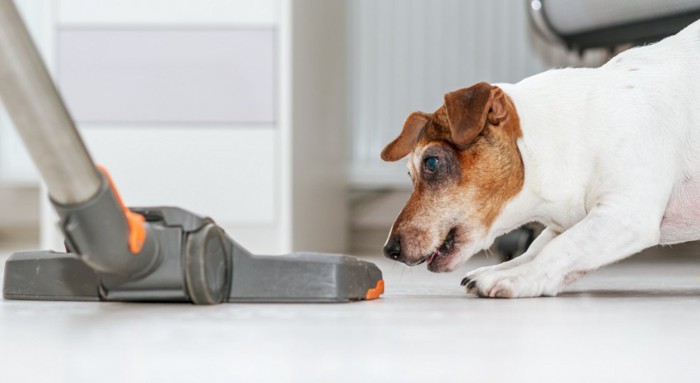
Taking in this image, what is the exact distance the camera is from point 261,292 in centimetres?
111

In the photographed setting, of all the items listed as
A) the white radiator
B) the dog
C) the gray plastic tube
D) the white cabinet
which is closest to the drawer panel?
the white cabinet

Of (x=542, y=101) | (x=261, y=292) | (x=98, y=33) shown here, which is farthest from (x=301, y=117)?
(x=261, y=292)

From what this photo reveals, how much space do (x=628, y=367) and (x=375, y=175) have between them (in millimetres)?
2479

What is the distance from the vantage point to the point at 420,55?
10.3ft

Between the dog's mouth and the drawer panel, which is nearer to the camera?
the dog's mouth

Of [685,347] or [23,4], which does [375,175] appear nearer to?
[23,4]

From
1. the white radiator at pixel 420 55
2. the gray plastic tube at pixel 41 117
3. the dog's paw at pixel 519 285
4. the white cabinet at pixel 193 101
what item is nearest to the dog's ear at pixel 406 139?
the dog's paw at pixel 519 285

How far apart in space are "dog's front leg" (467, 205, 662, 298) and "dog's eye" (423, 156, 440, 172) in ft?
0.62

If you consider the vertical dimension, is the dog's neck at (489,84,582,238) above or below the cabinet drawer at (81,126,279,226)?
above

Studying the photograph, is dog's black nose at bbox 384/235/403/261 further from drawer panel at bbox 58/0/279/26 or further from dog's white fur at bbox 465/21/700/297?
drawer panel at bbox 58/0/279/26

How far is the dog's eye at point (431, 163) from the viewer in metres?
1.31

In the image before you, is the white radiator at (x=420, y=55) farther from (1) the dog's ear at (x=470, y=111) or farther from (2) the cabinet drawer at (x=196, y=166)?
(1) the dog's ear at (x=470, y=111)

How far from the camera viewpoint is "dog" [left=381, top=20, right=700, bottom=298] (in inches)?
48.3

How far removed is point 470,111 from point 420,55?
75.0 inches
